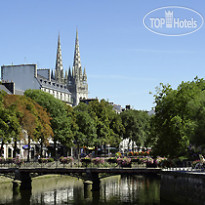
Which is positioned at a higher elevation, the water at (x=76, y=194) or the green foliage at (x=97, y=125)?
the green foliage at (x=97, y=125)

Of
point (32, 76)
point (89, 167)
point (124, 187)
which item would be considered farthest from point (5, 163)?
point (32, 76)

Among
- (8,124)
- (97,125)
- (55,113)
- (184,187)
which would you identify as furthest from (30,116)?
(97,125)

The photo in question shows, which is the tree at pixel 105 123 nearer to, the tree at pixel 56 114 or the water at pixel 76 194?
the tree at pixel 56 114

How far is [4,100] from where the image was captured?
236 feet

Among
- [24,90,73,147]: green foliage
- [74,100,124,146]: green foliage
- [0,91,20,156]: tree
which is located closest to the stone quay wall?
[0,91,20,156]: tree

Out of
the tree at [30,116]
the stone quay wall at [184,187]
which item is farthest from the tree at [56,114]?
the stone quay wall at [184,187]

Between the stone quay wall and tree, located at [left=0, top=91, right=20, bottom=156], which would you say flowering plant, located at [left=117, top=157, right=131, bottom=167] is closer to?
the stone quay wall

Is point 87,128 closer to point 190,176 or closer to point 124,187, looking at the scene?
point 124,187

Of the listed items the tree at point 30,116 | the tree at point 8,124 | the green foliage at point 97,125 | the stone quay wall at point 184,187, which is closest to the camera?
the stone quay wall at point 184,187

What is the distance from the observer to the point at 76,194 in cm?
6000

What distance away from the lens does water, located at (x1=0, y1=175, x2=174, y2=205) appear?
5281 cm

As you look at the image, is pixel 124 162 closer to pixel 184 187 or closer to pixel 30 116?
pixel 30 116

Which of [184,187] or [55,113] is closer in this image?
[184,187]

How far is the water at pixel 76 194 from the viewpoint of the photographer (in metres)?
52.8
